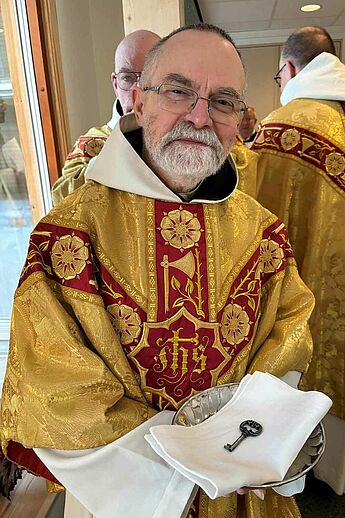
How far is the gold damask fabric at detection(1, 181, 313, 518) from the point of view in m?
0.86

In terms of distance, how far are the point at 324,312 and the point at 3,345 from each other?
1.35 m

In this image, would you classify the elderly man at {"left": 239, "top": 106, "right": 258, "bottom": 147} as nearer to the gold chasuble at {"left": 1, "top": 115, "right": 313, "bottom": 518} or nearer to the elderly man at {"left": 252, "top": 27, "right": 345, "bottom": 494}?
the elderly man at {"left": 252, "top": 27, "right": 345, "bottom": 494}

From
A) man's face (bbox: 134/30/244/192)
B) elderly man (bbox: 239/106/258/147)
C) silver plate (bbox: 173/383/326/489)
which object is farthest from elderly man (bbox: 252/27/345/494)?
elderly man (bbox: 239/106/258/147)

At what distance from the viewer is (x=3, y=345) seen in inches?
84.5

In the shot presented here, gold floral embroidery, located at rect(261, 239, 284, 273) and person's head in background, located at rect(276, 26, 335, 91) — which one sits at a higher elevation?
person's head in background, located at rect(276, 26, 335, 91)

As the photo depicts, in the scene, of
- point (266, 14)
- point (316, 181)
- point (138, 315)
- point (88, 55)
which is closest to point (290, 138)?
point (316, 181)

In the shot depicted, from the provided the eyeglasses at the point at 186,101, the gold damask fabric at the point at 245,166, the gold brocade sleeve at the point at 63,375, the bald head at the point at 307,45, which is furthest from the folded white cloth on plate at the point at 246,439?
the bald head at the point at 307,45

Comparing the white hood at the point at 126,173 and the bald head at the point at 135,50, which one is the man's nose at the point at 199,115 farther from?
the bald head at the point at 135,50

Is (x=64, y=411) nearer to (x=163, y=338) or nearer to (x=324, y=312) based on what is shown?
(x=163, y=338)

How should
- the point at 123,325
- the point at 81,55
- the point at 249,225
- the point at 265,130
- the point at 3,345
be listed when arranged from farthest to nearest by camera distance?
the point at 81,55
the point at 3,345
the point at 265,130
the point at 249,225
the point at 123,325

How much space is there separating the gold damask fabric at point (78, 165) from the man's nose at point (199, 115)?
571 mm

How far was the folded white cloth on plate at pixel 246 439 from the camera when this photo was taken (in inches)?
29.3

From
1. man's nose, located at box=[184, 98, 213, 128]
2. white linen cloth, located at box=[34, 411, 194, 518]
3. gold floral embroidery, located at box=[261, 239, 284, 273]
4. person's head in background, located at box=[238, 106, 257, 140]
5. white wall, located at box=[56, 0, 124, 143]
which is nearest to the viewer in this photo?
white linen cloth, located at box=[34, 411, 194, 518]

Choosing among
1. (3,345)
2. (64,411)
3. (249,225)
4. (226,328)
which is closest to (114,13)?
(3,345)
